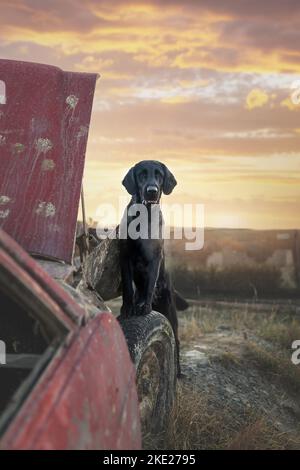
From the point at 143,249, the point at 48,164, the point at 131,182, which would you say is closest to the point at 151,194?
the point at 131,182

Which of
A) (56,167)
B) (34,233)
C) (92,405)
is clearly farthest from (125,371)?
(56,167)

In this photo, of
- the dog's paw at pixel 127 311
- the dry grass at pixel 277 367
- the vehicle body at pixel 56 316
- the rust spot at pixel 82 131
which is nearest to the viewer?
the vehicle body at pixel 56 316

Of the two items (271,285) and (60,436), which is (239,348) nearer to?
(271,285)

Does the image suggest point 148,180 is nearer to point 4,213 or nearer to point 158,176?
point 158,176

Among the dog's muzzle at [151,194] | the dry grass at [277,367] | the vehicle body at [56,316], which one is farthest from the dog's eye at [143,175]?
the dry grass at [277,367]

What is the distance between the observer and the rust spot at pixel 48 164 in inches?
184

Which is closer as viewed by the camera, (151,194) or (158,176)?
(151,194)

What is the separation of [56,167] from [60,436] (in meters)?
2.83

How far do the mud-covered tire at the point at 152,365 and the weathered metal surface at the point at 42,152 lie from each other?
751mm

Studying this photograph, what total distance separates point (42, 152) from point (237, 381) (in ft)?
10.1

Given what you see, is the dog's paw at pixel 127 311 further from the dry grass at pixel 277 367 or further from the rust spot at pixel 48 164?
the dry grass at pixel 277 367

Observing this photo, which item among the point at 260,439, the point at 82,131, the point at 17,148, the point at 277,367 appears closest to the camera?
the point at 260,439

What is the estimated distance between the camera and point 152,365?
4.68 metres

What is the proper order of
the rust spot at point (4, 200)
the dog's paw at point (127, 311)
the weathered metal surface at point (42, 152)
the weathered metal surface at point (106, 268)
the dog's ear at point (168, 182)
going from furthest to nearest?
the dog's ear at point (168, 182) < the dog's paw at point (127, 311) < the weathered metal surface at point (106, 268) < the rust spot at point (4, 200) < the weathered metal surface at point (42, 152)
